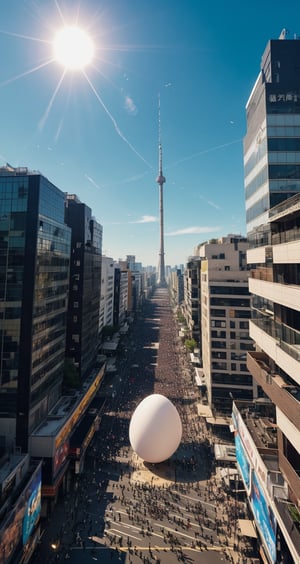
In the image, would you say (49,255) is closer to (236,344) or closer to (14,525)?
(14,525)

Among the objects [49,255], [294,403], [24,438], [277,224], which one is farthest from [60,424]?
[277,224]

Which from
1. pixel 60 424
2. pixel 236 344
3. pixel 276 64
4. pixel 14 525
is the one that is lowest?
pixel 14 525

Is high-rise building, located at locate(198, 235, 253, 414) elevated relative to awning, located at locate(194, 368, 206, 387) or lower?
elevated

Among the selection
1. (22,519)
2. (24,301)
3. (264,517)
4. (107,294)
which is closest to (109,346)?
(107,294)

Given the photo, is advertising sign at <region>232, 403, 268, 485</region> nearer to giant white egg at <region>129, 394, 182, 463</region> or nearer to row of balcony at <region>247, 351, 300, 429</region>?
row of balcony at <region>247, 351, 300, 429</region>

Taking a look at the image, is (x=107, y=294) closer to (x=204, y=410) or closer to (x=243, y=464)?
(x=204, y=410)

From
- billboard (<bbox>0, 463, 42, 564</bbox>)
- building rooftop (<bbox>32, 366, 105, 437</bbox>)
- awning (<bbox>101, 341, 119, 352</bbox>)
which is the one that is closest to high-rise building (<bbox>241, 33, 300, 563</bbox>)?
billboard (<bbox>0, 463, 42, 564</bbox>)
